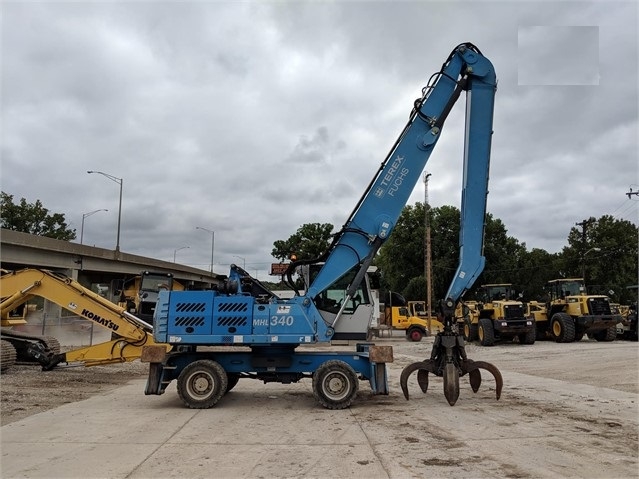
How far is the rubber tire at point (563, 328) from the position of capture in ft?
79.3

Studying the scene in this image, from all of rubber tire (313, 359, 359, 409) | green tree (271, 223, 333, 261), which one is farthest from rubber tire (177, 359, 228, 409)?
green tree (271, 223, 333, 261)

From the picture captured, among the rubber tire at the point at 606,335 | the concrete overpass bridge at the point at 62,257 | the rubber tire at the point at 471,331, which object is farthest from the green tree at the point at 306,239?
the rubber tire at the point at 606,335

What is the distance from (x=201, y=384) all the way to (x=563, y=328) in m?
20.6

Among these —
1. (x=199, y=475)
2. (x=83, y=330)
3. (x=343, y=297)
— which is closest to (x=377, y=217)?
(x=343, y=297)

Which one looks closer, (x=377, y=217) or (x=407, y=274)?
(x=377, y=217)

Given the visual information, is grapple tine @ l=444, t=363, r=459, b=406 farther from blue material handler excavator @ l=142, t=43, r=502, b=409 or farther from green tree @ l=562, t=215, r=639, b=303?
green tree @ l=562, t=215, r=639, b=303

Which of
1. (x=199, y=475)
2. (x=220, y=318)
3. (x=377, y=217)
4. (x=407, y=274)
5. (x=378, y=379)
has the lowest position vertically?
(x=199, y=475)

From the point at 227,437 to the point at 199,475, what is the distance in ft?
5.69

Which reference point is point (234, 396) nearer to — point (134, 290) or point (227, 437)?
point (227, 437)

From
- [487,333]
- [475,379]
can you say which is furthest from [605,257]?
[475,379]

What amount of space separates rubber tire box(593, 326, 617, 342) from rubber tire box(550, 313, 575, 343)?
2.06 m

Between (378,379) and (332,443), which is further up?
(378,379)

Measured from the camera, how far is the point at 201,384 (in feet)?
30.9

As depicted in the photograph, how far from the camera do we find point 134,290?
113ft
